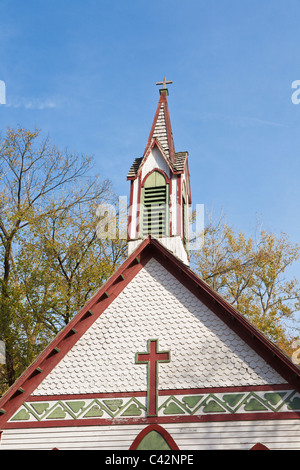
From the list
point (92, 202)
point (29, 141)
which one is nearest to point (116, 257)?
point (92, 202)

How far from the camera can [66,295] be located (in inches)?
934

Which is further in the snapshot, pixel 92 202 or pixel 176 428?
pixel 92 202

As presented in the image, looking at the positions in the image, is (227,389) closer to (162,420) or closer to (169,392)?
(169,392)

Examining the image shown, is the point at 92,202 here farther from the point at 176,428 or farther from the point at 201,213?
the point at 176,428

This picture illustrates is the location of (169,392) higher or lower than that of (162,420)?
higher

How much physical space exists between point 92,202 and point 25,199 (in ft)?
13.0

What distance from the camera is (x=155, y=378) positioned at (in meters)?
11.6

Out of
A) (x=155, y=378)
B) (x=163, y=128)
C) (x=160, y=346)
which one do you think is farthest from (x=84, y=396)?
(x=163, y=128)

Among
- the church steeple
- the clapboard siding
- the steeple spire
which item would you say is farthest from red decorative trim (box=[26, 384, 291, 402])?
the steeple spire

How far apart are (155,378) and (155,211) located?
659cm

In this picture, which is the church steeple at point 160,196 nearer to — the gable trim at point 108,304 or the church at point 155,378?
the gable trim at point 108,304

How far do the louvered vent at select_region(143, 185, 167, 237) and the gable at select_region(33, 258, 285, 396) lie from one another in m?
3.13
